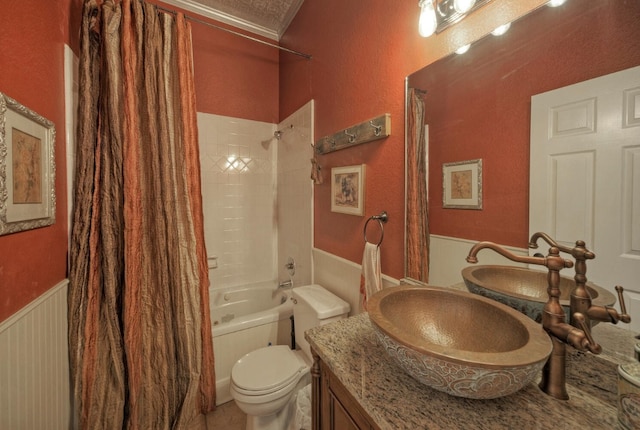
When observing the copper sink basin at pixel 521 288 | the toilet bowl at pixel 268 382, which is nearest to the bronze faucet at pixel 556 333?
the copper sink basin at pixel 521 288

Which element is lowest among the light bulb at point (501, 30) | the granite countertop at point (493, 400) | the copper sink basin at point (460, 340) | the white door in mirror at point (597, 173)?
the granite countertop at point (493, 400)

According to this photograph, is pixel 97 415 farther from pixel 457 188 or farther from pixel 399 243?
pixel 457 188

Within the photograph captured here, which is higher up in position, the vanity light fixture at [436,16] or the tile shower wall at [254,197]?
the vanity light fixture at [436,16]

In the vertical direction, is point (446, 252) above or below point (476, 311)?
above

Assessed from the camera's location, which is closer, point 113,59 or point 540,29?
point 540,29

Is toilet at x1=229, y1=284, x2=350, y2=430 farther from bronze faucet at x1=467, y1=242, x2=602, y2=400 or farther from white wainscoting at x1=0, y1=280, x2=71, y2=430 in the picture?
bronze faucet at x1=467, y1=242, x2=602, y2=400

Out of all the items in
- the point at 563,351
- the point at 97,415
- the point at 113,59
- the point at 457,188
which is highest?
the point at 113,59

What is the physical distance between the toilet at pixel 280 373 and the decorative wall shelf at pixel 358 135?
0.99m

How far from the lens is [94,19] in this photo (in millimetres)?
1365

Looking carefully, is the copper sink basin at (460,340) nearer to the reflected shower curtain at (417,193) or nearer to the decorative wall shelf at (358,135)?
the reflected shower curtain at (417,193)

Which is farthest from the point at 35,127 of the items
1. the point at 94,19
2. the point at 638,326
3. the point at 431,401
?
the point at 638,326

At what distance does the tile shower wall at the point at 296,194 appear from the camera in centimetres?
204

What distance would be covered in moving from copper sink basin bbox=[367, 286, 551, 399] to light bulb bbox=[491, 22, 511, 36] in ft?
2.81

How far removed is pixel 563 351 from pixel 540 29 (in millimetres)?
857
